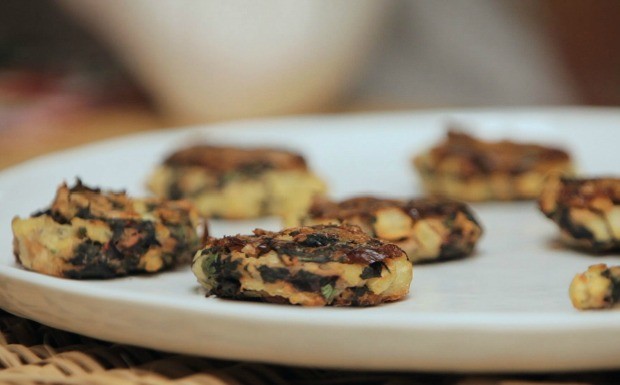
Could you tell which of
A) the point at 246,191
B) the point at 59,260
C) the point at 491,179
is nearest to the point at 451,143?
the point at 491,179

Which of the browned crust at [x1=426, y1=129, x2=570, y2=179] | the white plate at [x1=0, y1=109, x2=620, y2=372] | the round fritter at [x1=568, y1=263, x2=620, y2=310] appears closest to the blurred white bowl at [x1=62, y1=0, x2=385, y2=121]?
the white plate at [x1=0, y1=109, x2=620, y2=372]

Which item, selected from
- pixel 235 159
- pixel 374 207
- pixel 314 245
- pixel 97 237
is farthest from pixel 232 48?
pixel 314 245

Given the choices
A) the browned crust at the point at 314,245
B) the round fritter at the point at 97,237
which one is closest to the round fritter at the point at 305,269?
the browned crust at the point at 314,245

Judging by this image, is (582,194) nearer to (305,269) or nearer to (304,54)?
(305,269)

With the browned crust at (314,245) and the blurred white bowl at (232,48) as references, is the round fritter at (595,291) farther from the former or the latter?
the blurred white bowl at (232,48)

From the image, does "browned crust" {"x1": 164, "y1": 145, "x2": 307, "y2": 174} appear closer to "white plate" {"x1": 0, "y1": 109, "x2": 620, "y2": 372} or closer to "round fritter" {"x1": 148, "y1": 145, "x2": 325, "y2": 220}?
"round fritter" {"x1": 148, "y1": 145, "x2": 325, "y2": 220}

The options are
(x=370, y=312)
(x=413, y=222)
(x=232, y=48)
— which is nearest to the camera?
(x=370, y=312)
